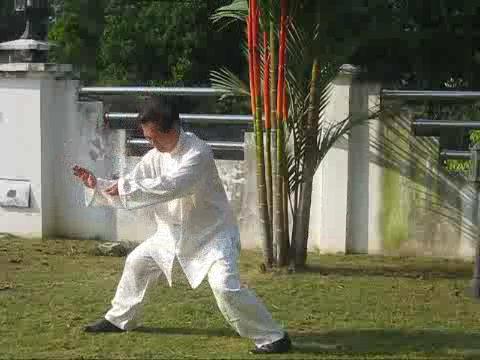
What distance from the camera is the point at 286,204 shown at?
787 centimetres

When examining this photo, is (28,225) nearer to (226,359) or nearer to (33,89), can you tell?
(33,89)

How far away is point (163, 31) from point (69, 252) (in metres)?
12.2

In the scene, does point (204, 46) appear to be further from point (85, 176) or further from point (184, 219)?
point (85, 176)

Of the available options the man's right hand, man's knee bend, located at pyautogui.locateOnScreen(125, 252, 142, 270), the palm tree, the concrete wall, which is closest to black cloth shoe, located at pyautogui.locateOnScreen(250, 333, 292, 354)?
man's knee bend, located at pyautogui.locateOnScreen(125, 252, 142, 270)

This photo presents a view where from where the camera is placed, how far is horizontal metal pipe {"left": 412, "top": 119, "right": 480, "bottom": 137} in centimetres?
838

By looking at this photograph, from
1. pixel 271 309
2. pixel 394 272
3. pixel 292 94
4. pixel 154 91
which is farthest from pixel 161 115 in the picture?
pixel 154 91

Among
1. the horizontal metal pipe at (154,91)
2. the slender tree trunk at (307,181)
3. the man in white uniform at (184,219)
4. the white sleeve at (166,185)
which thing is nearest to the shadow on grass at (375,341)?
the man in white uniform at (184,219)

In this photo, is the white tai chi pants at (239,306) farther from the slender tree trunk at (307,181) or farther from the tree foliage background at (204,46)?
the tree foliage background at (204,46)

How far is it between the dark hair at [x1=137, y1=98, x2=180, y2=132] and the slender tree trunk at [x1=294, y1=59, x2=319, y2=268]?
232 centimetres

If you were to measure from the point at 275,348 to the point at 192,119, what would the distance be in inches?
153

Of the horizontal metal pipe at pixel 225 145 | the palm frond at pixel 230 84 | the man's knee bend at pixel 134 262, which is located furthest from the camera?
the horizontal metal pipe at pixel 225 145

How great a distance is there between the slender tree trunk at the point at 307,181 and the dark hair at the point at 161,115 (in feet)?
7.63

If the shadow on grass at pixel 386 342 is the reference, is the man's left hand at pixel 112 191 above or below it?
above

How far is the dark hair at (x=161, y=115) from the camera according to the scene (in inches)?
221
